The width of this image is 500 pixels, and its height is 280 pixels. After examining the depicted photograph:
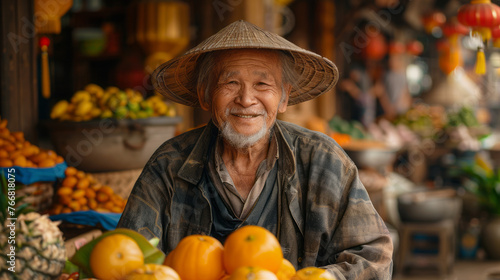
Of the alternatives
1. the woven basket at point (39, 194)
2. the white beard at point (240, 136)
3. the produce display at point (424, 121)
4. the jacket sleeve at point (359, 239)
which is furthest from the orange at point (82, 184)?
the produce display at point (424, 121)

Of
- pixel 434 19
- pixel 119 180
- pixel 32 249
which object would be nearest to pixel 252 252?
pixel 32 249

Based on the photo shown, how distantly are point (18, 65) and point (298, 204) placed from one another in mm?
2060

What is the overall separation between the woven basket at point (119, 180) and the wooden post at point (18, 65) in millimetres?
513

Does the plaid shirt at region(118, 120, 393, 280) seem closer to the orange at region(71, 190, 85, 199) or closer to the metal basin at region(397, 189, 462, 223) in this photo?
the orange at region(71, 190, 85, 199)

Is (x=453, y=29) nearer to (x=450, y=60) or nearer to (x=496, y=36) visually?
(x=450, y=60)

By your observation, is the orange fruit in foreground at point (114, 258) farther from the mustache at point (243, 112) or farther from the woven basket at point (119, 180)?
the woven basket at point (119, 180)

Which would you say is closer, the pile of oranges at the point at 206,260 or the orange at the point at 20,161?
the pile of oranges at the point at 206,260

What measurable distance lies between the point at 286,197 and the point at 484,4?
134cm

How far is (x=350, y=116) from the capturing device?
8188 mm

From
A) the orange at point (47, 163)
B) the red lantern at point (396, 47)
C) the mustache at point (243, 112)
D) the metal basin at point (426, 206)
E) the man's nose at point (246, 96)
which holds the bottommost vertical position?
the metal basin at point (426, 206)

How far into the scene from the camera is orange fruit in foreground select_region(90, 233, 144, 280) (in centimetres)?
103

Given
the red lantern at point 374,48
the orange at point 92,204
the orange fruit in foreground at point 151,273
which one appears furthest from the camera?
the red lantern at point 374,48

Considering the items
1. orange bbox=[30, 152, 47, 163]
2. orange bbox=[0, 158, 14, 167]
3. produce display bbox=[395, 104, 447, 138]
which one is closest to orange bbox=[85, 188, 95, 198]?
orange bbox=[30, 152, 47, 163]

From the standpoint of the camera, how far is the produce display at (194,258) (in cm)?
103
